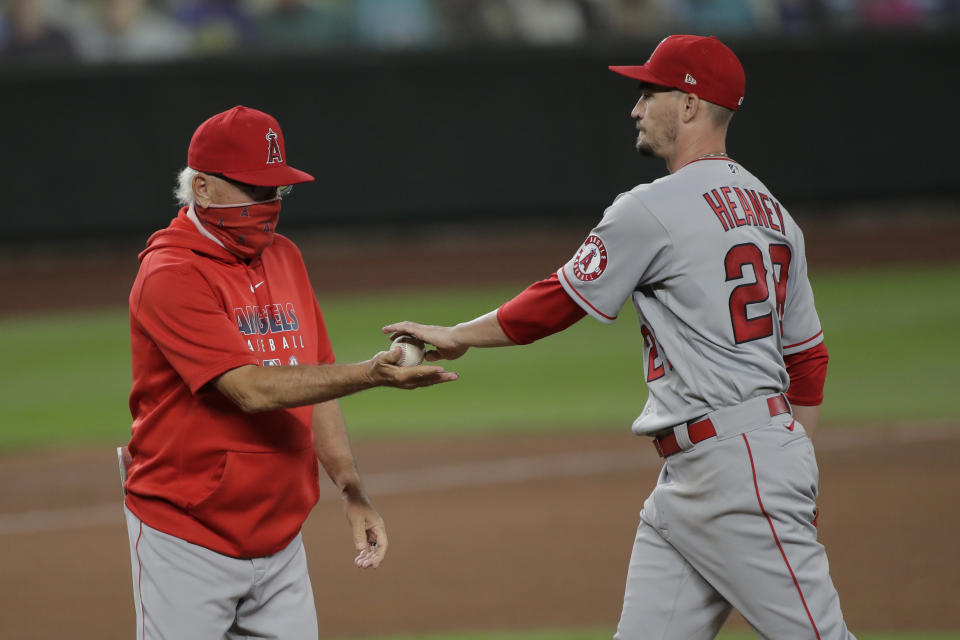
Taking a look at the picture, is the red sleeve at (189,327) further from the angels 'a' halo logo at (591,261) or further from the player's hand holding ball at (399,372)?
the angels 'a' halo logo at (591,261)

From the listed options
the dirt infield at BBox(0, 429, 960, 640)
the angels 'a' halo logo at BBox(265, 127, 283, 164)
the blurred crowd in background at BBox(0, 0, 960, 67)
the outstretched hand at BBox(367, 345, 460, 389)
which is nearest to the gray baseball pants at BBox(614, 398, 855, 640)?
the outstretched hand at BBox(367, 345, 460, 389)

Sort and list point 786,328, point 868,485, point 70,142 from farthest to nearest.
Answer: point 70,142 → point 868,485 → point 786,328

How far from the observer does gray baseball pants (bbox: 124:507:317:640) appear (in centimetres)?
339

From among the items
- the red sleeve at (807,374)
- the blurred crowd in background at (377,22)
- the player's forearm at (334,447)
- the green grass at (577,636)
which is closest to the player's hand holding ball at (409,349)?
Result: the player's forearm at (334,447)

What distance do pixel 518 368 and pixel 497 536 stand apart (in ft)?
17.3

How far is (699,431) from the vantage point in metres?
3.44

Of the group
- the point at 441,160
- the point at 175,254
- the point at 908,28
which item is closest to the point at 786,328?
the point at 175,254

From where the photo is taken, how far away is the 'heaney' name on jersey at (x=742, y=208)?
11.2ft

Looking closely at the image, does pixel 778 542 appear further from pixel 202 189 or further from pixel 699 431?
pixel 202 189

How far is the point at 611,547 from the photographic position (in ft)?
24.3

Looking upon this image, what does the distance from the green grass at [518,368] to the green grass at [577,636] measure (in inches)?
182

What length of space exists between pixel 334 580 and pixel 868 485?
377cm

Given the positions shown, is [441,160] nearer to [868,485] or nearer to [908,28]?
[908,28]

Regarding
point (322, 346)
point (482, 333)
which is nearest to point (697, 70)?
point (482, 333)
